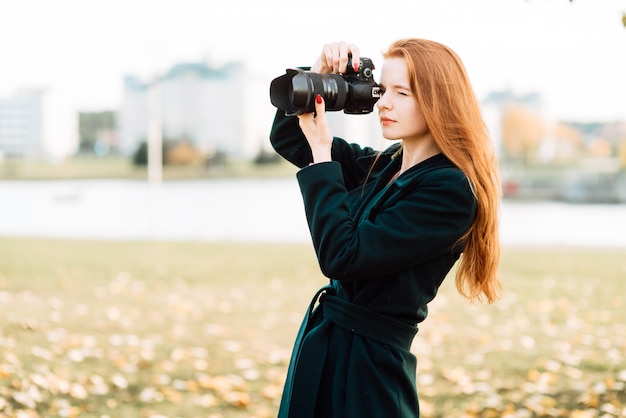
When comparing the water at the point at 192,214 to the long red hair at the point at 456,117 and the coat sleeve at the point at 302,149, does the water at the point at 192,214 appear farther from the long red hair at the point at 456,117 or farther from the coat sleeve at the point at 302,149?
the long red hair at the point at 456,117

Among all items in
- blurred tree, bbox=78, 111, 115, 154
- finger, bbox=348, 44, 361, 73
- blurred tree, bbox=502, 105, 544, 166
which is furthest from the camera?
blurred tree, bbox=502, 105, 544, 166

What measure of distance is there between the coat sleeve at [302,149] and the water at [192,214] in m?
12.5

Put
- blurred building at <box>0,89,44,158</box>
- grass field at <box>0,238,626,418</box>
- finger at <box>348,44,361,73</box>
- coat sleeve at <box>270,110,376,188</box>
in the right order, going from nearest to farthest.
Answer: finger at <box>348,44,361,73</box> < coat sleeve at <box>270,110,376,188</box> < grass field at <box>0,238,626,418</box> < blurred building at <box>0,89,44,158</box>

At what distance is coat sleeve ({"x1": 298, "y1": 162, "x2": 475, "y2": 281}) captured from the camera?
5.43ft

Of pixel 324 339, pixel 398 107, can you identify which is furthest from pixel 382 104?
pixel 324 339

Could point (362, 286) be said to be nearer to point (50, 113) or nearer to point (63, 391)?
point (63, 391)

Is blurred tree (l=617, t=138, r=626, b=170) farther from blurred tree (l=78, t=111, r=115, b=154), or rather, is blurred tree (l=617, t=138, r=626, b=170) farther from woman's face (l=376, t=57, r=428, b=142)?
woman's face (l=376, t=57, r=428, b=142)

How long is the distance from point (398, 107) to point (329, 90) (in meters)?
0.17

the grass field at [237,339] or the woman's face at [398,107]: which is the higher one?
the woman's face at [398,107]

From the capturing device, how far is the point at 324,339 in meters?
1.81

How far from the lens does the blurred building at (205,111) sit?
4622 centimetres

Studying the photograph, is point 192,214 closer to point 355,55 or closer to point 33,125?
point 33,125

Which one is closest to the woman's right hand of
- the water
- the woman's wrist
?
the woman's wrist

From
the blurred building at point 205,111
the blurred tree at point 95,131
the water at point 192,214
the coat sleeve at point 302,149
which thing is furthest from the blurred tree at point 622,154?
the coat sleeve at point 302,149
